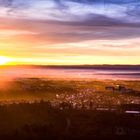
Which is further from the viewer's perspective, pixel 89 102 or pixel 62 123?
pixel 89 102

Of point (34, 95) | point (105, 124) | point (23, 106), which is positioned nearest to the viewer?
point (105, 124)

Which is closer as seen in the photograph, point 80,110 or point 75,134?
point 75,134

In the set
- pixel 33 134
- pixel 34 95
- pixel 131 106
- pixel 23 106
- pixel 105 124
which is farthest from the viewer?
pixel 34 95

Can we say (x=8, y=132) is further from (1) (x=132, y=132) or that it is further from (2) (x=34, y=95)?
(2) (x=34, y=95)

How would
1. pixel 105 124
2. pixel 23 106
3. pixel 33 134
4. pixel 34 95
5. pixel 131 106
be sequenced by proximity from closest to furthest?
pixel 33 134 < pixel 105 124 < pixel 23 106 < pixel 131 106 < pixel 34 95

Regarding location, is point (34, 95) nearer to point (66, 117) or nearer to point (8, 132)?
point (66, 117)

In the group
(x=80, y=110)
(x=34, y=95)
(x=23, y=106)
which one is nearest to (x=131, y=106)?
(x=80, y=110)

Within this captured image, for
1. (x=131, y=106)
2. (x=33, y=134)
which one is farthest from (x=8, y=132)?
Answer: (x=131, y=106)

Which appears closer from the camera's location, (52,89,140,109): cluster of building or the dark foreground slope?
the dark foreground slope

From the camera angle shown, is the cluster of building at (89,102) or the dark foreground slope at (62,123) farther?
the cluster of building at (89,102)
